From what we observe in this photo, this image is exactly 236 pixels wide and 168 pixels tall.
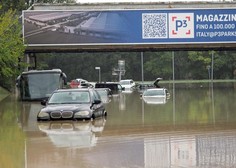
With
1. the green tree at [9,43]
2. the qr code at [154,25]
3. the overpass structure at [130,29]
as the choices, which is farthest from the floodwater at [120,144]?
the overpass structure at [130,29]

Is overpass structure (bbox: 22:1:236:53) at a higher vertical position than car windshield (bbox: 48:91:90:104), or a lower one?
higher

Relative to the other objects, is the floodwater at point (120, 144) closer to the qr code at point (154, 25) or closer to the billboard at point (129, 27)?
the qr code at point (154, 25)

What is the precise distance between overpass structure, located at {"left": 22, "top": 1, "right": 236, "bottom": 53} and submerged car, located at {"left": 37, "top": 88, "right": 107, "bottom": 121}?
87.6 ft

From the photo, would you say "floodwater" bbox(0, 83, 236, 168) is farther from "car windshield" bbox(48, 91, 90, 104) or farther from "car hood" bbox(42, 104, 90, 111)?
"car windshield" bbox(48, 91, 90, 104)

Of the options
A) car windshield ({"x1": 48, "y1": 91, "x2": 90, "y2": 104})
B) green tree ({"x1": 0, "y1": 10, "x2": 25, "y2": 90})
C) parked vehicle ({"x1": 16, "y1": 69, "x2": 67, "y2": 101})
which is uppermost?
green tree ({"x1": 0, "y1": 10, "x2": 25, "y2": 90})

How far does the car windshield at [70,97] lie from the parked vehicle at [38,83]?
54.5 feet

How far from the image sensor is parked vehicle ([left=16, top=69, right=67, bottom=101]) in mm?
40062

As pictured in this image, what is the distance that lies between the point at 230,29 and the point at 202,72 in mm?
63852

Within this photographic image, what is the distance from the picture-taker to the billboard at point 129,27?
50219mm

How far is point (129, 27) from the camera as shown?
50562 millimetres

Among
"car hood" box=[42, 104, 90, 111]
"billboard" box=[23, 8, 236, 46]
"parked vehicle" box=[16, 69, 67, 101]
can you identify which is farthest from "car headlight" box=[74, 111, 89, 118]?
"billboard" box=[23, 8, 236, 46]

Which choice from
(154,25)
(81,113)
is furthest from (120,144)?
(154,25)

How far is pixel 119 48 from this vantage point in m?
51.1

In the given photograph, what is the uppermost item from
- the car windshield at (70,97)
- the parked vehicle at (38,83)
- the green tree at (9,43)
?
the green tree at (9,43)
